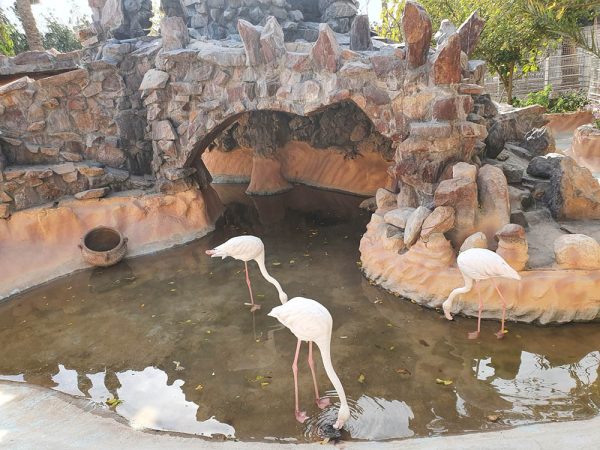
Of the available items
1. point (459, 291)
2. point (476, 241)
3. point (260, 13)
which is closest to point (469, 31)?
point (476, 241)

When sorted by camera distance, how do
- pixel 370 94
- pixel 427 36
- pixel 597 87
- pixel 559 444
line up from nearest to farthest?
pixel 559 444
pixel 427 36
pixel 370 94
pixel 597 87

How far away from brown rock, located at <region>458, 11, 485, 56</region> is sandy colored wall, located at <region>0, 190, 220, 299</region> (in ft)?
17.1

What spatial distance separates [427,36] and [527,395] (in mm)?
4149

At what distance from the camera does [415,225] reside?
562 cm

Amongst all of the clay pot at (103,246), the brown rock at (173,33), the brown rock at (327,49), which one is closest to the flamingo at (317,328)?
the brown rock at (327,49)

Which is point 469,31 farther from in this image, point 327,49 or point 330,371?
point 330,371

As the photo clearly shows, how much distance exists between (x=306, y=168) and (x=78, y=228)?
5.98m

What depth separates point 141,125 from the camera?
8.65 m

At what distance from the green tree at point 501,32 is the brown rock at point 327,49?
6913 mm

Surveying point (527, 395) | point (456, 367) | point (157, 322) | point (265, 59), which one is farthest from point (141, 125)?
point (527, 395)

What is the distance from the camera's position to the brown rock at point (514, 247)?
495 cm

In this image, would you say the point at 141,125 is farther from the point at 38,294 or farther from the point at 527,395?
the point at 527,395

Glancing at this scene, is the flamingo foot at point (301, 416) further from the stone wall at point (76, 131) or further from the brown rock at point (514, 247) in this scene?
the stone wall at point (76, 131)

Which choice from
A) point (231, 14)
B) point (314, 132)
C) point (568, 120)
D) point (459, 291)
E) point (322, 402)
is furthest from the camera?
point (568, 120)
